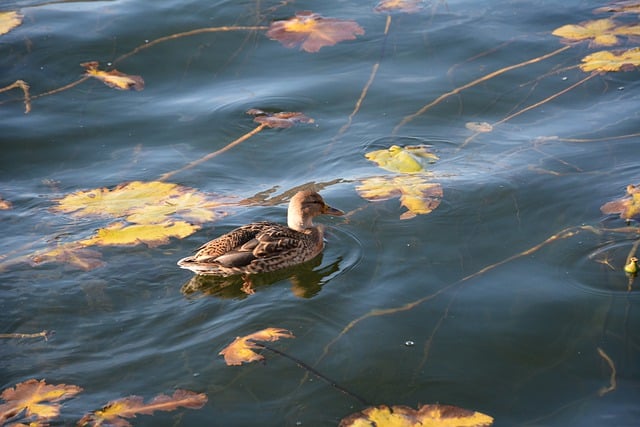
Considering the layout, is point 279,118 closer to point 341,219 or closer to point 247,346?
point 341,219

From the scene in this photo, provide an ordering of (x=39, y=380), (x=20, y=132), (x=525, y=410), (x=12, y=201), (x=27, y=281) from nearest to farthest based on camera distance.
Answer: (x=525, y=410)
(x=39, y=380)
(x=27, y=281)
(x=12, y=201)
(x=20, y=132)

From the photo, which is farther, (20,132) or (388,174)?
(20,132)

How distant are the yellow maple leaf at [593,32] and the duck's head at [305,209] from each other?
419 centimetres

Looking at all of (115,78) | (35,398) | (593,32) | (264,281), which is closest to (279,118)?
(115,78)

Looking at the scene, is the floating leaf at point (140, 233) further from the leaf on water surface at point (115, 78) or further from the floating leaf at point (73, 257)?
the leaf on water surface at point (115, 78)

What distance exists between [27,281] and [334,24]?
17.0ft

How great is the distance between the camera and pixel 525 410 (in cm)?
505

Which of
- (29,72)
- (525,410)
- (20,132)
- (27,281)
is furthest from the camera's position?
(29,72)

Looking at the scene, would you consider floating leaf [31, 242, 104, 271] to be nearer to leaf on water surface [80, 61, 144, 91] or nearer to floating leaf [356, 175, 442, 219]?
floating leaf [356, 175, 442, 219]

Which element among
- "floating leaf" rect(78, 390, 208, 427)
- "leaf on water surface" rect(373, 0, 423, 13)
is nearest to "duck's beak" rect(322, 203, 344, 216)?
"floating leaf" rect(78, 390, 208, 427)

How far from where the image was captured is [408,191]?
24.1ft

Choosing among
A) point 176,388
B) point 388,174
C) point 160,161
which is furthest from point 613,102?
point 176,388

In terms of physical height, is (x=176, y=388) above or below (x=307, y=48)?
below

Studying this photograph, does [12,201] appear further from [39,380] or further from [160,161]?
[39,380]
